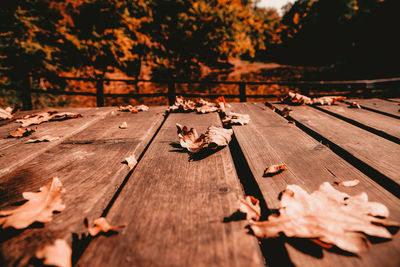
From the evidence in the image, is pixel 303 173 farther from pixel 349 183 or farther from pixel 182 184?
pixel 182 184

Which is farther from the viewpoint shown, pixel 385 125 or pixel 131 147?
pixel 385 125

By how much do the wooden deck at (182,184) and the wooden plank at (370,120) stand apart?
14 mm

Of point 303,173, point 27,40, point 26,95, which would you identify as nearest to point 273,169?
point 303,173

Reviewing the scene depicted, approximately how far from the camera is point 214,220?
0.63m

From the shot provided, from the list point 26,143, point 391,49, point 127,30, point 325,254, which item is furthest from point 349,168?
point 391,49

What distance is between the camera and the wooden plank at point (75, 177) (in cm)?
59

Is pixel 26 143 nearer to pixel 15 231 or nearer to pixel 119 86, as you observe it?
pixel 15 231

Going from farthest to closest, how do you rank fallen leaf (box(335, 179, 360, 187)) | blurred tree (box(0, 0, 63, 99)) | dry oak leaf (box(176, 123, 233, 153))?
1. blurred tree (box(0, 0, 63, 99))
2. dry oak leaf (box(176, 123, 233, 153))
3. fallen leaf (box(335, 179, 360, 187))

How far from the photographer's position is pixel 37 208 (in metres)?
0.69

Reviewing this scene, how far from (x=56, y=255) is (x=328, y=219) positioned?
0.71 metres

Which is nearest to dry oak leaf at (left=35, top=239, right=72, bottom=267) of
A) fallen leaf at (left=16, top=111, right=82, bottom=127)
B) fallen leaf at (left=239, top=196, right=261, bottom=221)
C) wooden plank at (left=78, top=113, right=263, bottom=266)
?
wooden plank at (left=78, top=113, right=263, bottom=266)

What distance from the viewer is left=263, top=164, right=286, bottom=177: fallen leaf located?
877mm

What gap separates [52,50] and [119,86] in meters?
3.45

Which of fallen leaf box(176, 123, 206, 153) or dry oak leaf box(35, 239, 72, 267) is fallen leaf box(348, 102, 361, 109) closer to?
fallen leaf box(176, 123, 206, 153)
